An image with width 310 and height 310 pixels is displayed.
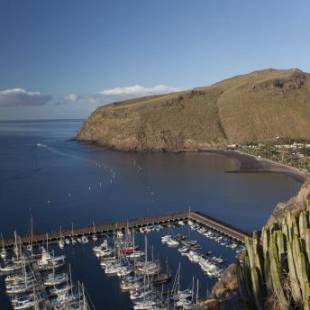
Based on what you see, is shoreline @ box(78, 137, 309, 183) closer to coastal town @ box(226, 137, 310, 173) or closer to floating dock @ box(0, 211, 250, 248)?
coastal town @ box(226, 137, 310, 173)

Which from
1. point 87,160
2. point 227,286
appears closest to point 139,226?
point 227,286

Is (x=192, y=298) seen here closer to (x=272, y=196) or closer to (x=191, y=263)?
(x=191, y=263)

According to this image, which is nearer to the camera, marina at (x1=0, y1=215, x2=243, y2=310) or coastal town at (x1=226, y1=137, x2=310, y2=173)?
marina at (x1=0, y1=215, x2=243, y2=310)

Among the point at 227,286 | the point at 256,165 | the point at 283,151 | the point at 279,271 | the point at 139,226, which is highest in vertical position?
the point at 279,271

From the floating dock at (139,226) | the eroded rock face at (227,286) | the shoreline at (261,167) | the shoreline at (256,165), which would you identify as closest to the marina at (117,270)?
the floating dock at (139,226)

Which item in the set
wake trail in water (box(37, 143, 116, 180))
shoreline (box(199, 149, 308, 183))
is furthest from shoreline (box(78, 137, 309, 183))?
wake trail in water (box(37, 143, 116, 180))

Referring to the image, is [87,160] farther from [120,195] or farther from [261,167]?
[261,167]
